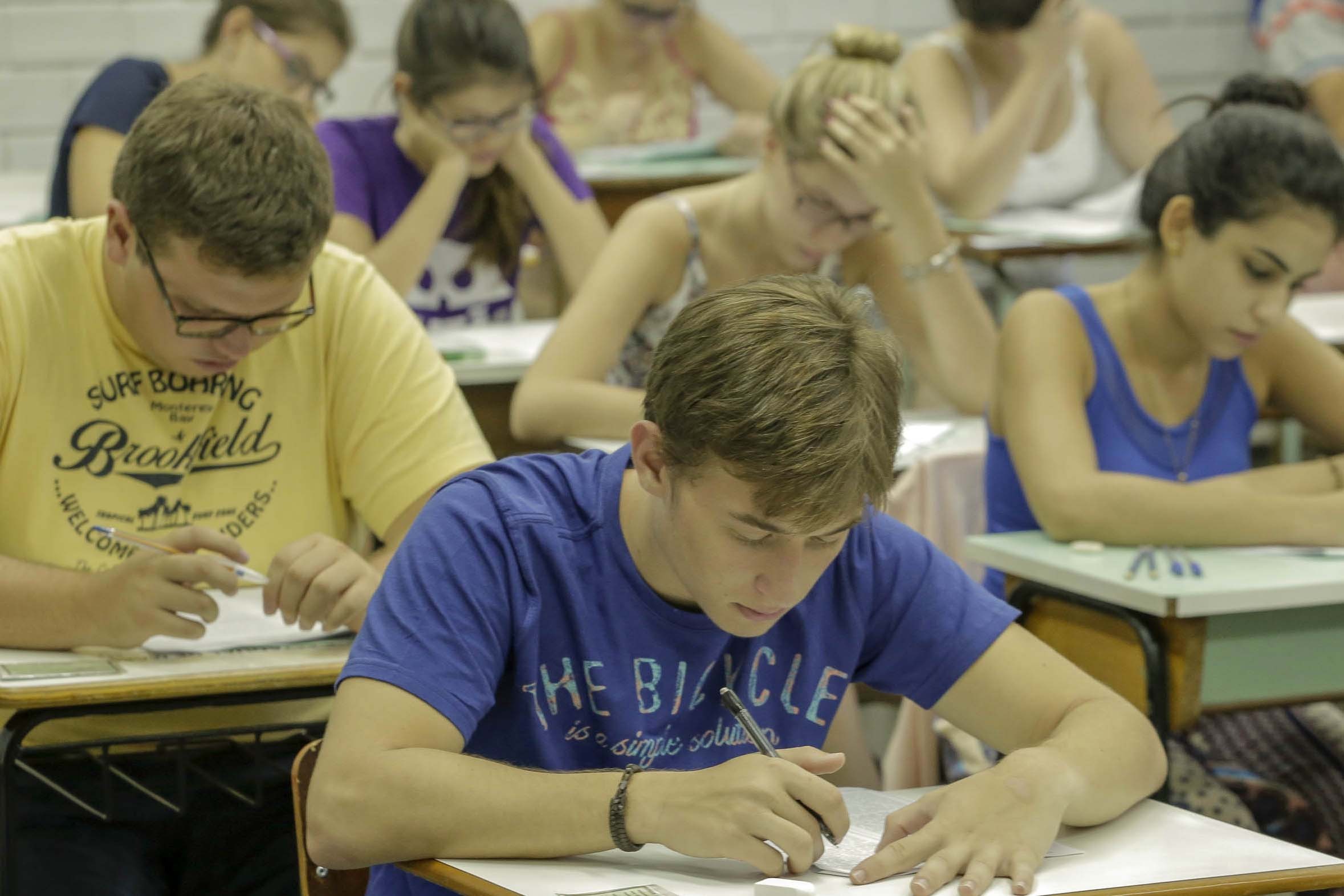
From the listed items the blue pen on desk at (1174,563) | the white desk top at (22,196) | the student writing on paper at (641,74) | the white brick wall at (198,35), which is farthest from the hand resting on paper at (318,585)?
the white brick wall at (198,35)

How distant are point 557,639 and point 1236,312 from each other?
4.14 ft

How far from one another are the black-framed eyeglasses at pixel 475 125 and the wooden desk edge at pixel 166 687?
168 centimetres

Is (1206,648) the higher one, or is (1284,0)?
(1284,0)

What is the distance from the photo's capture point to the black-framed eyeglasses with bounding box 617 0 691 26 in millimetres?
4402

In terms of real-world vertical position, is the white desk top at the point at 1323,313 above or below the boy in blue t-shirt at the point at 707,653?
below

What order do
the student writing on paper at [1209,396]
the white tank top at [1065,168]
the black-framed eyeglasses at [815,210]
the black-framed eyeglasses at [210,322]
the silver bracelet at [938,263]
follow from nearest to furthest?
the black-framed eyeglasses at [210,322]
the student writing on paper at [1209,396]
the black-framed eyeglasses at [815,210]
the silver bracelet at [938,263]
the white tank top at [1065,168]

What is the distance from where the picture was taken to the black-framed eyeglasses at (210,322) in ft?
5.46

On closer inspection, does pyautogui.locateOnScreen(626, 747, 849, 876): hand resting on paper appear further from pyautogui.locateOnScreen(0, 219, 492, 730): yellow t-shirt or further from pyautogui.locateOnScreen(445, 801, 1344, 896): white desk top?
pyautogui.locateOnScreen(0, 219, 492, 730): yellow t-shirt

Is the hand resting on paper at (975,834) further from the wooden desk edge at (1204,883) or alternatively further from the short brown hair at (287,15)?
the short brown hair at (287,15)

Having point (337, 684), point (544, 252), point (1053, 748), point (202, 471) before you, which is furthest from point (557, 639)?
point (544, 252)

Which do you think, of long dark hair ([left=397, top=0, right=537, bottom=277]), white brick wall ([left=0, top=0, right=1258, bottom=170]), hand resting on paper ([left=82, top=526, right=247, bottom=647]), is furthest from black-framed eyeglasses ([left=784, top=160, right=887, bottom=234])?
white brick wall ([left=0, top=0, right=1258, bottom=170])

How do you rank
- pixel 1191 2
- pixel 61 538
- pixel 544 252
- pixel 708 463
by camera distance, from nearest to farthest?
pixel 708 463
pixel 61 538
pixel 544 252
pixel 1191 2

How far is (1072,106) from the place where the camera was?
4219 millimetres

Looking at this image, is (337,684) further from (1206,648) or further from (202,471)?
(1206,648)
